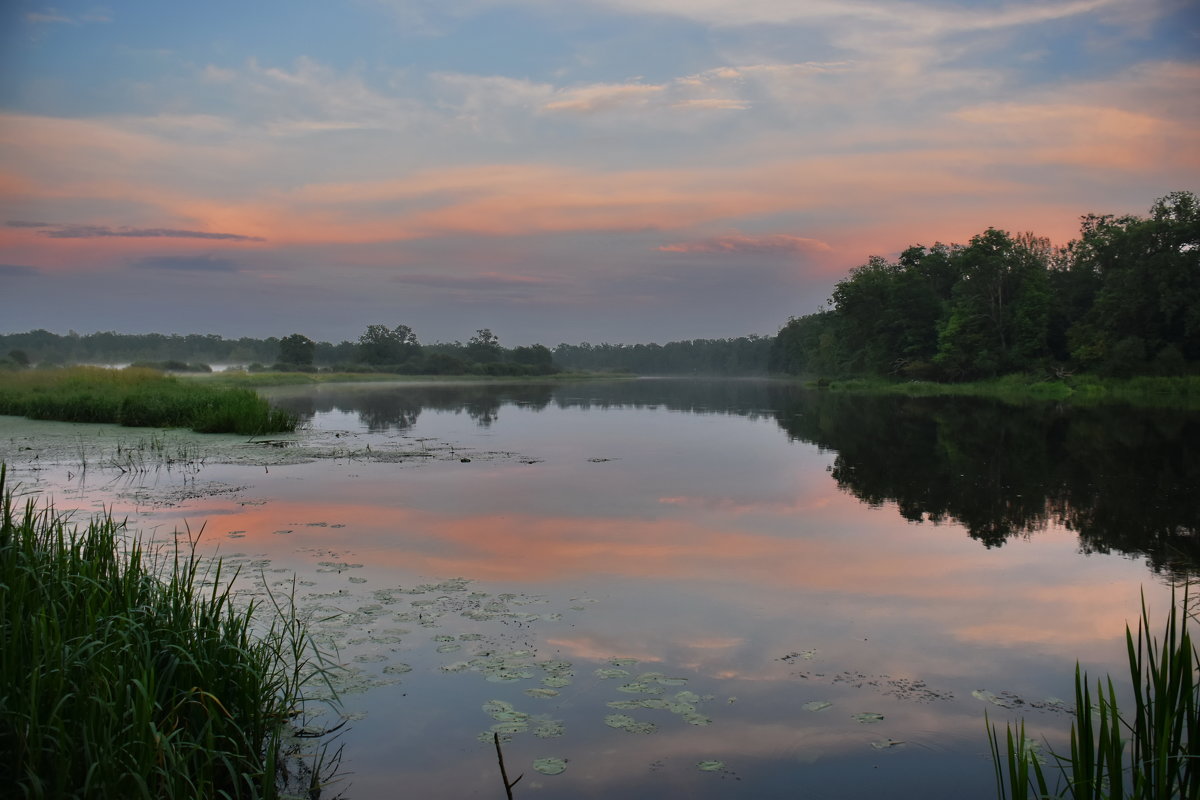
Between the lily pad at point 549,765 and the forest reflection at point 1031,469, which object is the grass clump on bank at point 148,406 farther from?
the lily pad at point 549,765

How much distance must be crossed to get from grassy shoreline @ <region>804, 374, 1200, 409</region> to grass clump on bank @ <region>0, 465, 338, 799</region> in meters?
33.8

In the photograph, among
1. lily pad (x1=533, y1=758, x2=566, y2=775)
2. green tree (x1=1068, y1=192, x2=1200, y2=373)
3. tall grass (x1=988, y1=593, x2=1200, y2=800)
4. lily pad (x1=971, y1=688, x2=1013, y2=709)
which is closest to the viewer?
tall grass (x1=988, y1=593, x2=1200, y2=800)

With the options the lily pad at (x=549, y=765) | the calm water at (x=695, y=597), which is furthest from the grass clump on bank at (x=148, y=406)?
the lily pad at (x=549, y=765)

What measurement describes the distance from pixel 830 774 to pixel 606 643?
6.53 ft

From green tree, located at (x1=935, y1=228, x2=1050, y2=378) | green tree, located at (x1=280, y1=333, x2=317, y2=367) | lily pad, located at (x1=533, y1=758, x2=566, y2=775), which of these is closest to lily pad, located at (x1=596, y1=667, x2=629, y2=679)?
lily pad, located at (x1=533, y1=758, x2=566, y2=775)

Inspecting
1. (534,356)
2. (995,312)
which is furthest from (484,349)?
(995,312)

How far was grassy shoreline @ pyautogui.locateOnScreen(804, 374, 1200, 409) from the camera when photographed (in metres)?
34.7

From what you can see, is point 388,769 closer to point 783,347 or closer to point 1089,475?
point 1089,475

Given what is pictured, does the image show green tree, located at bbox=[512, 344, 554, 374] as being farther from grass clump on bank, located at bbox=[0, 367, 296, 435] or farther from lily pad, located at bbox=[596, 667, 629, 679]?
lily pad, located at bbox=[596, 667, 629, 679]

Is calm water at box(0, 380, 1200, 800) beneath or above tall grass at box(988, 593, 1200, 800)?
beneath

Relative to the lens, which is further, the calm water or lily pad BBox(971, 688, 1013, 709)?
lily pad BBox(971, 688, 1013, 709)

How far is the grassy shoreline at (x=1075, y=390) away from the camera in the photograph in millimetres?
34719

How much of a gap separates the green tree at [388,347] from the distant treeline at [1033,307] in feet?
163

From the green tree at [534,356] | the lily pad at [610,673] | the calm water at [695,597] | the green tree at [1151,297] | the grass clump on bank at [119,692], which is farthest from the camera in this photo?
the green tree at [534,356]
